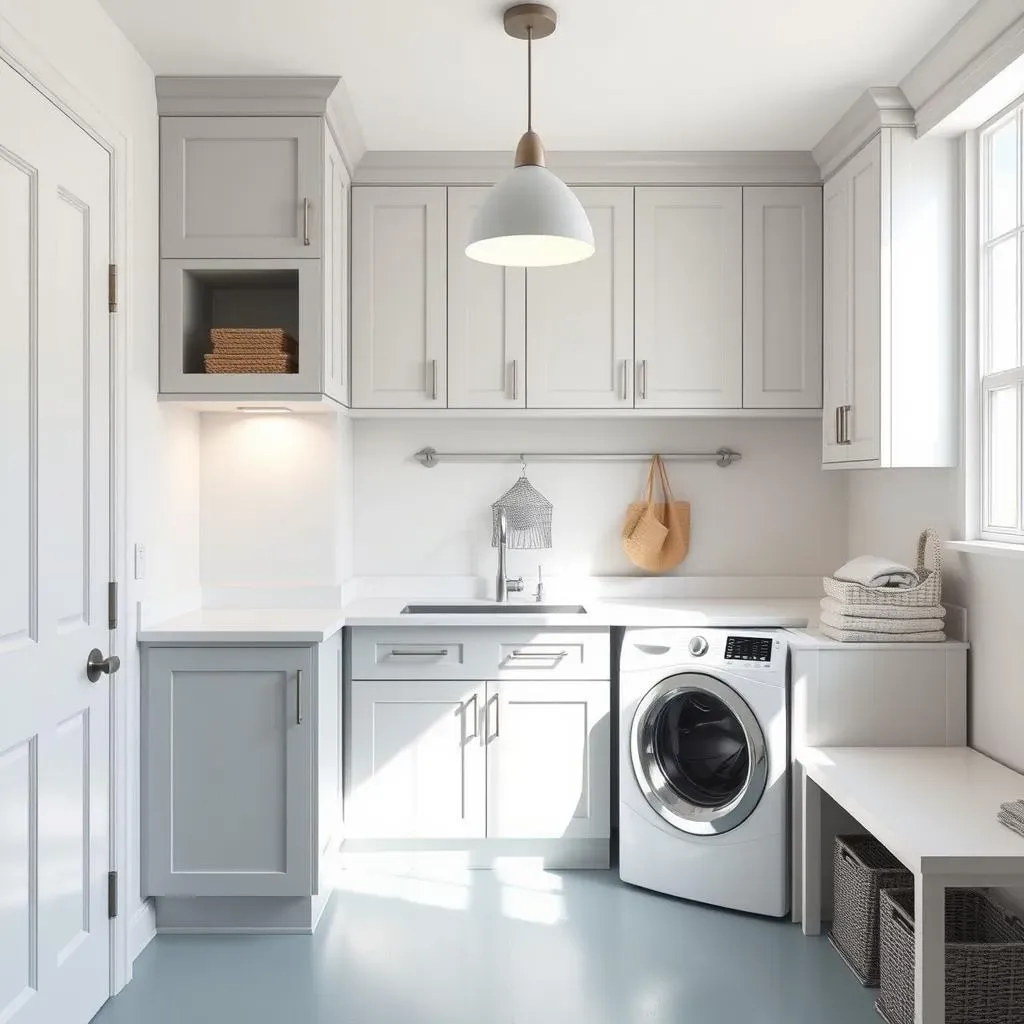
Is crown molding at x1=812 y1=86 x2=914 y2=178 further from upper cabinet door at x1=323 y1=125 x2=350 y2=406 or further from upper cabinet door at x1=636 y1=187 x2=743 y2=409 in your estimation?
upper cabinet door at x1=323 y1=125 x2=350 y2=406

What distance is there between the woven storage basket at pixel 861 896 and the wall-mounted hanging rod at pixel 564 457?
1.55m

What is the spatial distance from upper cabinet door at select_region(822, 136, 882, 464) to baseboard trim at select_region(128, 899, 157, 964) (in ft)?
8.45

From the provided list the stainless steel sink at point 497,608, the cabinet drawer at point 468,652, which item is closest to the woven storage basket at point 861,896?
the cabinet drawer at point 468,652

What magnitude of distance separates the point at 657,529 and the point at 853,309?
3.56 feet

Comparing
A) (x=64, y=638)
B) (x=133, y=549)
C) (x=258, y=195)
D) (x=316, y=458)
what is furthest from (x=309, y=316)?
(x=64, y=638)

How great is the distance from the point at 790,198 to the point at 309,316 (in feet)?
5.98

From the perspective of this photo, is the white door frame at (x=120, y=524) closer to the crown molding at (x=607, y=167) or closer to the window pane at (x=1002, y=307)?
the crown molding at (x=607, y=167)

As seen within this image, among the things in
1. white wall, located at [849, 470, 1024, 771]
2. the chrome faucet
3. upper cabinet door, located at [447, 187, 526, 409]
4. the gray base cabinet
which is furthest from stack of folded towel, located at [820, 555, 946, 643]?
the gray base cabinet

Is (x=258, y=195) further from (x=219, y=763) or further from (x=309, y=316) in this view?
(x=219, y=763)

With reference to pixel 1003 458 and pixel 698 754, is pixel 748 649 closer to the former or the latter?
pixel 698 754

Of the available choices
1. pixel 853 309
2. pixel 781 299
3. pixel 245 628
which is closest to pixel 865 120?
pixel 853 309

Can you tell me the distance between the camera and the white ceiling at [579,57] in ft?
7.93

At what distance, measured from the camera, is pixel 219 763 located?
2.70 meters

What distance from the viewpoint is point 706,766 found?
301 cm
